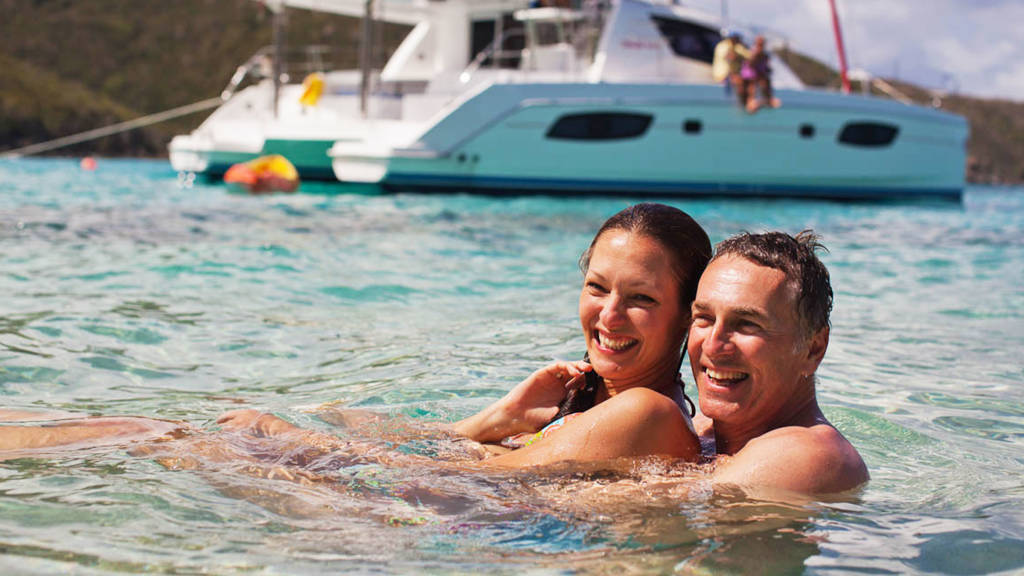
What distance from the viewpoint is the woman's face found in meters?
2.59

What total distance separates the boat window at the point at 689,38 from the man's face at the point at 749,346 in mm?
14499

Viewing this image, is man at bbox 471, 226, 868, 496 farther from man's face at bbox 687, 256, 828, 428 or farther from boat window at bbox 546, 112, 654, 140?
boat window at bbox 546, 112, 654, 140

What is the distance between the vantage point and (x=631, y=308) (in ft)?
8.57

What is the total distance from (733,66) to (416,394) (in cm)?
1250

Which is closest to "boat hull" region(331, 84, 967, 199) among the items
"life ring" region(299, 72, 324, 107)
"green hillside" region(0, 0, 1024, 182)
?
"life ring" region(299, 72, 324, 107)

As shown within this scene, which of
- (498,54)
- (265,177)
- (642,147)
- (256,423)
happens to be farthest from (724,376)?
(498,54)

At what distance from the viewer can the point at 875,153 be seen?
17016 millimetres

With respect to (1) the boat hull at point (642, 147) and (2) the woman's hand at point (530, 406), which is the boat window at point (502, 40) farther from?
(2) the woman's hand at point (530, 406)

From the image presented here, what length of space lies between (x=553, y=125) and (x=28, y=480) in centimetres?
1315

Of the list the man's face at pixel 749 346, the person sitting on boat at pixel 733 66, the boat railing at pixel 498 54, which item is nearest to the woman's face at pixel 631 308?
the man's face at pixel 749 346

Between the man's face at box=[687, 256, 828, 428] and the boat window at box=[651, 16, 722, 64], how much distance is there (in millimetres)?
14499

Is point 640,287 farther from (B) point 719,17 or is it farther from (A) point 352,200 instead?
(B) point 719,17

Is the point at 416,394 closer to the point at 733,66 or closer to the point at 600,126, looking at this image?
the point at 600,126

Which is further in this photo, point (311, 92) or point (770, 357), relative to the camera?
point (311, 92)
